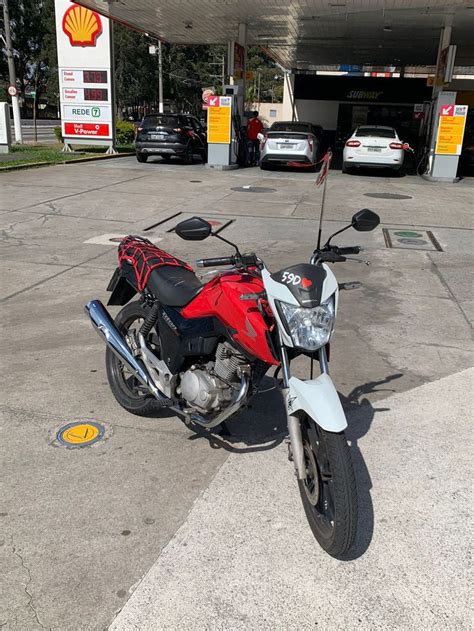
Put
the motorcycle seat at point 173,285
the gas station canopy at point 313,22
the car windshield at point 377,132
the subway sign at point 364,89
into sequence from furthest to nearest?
1. the subway sign at point 364,89
2. the car windshield at point 377,132
3. the gas station canopy at point 313,22
4. the motorcycle seat at point 173,285

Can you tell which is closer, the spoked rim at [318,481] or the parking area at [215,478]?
the parking area at [215,478]

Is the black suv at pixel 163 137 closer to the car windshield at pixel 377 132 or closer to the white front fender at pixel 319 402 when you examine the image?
the car windshield at pixel 377 132

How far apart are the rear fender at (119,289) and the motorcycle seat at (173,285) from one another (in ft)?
1.82

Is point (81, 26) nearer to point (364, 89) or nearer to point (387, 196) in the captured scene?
point (387, 196)

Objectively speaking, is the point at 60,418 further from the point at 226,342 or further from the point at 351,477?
the point at 351,477

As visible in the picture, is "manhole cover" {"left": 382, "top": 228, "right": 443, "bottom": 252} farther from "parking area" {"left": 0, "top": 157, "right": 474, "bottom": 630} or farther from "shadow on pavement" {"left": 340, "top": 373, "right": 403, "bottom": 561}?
"shadow on pavement" {"left": 340, "top": 373, "right": 403, "bottom": 561}

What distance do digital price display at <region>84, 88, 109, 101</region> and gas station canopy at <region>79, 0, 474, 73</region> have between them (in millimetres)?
2510

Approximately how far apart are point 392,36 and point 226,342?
23.5m

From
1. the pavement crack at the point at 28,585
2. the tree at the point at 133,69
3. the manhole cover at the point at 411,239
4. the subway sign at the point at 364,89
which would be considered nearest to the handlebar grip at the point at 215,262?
the pavement crack at the point at 28,585

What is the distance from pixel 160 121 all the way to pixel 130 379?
16656 millimetres

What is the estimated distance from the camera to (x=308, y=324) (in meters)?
2.62

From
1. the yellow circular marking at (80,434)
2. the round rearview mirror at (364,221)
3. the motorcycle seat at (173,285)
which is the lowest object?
the yellow circular marking at (80,434)

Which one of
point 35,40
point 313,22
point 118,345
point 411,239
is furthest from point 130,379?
point 35,40

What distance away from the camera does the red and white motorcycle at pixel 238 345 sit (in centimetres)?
262
